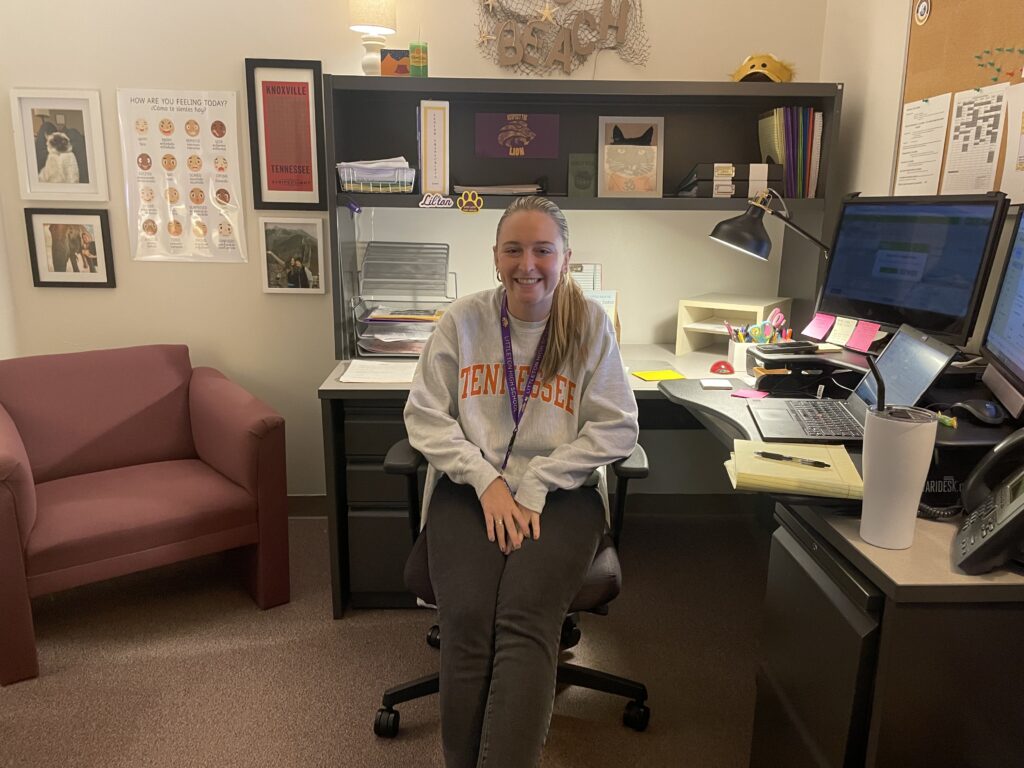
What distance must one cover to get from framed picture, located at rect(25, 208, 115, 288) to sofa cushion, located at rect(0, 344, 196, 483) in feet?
1.21

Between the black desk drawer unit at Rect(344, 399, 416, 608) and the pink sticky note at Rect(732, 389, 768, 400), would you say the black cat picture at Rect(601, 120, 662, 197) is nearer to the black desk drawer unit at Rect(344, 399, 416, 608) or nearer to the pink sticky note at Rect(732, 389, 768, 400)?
the pink sticky note at Rect(732, 389, 768, 400)

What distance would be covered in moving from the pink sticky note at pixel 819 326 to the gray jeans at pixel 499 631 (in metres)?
0.99

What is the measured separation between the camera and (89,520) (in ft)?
6.94

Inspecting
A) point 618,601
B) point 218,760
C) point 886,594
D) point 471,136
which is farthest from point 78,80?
point 886,594

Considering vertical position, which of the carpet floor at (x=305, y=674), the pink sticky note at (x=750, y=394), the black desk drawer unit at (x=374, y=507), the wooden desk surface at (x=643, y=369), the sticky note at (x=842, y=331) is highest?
the sticky note at (x=842, y=331)

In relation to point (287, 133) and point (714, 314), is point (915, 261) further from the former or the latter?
point (287, 133)

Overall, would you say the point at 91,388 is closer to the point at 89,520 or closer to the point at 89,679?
the point at 89,520

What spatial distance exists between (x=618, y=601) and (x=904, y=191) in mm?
1482

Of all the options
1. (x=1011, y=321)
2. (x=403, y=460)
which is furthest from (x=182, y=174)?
(x=1011, y=321)

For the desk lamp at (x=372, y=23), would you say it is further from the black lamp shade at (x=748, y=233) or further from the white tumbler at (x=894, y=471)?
A: the white tumbler at (x=894, y=471)

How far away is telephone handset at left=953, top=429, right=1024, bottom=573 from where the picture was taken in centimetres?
110

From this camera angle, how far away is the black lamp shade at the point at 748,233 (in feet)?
7.51

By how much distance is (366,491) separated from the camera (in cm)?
230

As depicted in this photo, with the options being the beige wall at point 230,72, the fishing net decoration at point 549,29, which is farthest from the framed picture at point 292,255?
the fishing net decoration at point 549,29
